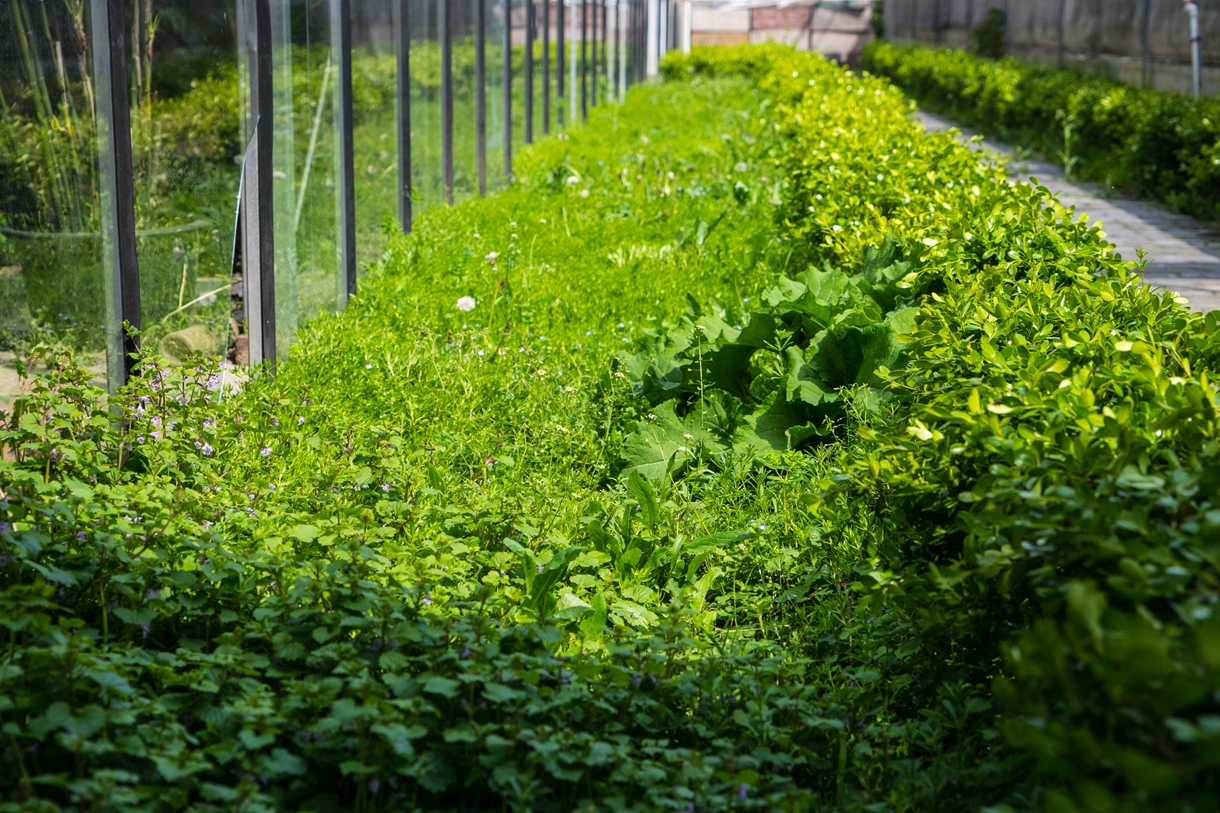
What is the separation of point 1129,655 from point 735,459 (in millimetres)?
2660

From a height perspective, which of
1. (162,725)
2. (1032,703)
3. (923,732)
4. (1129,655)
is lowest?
(923,732)

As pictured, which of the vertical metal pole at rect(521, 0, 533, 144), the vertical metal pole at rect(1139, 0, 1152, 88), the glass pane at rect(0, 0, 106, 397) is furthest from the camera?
the vertical metal pole at rect(1139, 0, 1152, 88)

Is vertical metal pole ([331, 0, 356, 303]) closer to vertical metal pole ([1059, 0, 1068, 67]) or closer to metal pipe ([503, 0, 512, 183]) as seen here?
metal pipe ([503, 0, 512, 183])

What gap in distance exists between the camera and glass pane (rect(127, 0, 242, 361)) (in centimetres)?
426

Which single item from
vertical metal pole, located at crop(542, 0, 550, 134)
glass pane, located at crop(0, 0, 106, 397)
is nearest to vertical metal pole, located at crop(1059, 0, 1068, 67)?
vertical metal pole, located at crop(542, 0, 550, 134)

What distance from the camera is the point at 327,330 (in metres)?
5.79

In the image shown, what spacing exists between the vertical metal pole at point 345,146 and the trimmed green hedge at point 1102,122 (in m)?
5.52

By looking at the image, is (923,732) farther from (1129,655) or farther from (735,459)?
(735,459)

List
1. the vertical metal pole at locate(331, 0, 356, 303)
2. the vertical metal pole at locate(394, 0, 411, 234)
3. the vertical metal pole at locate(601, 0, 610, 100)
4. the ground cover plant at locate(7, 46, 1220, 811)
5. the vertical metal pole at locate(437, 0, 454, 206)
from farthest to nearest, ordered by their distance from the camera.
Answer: the vertical metal pole at locate(601, 0, 610, 100), the vertical metal pole at locate(437, 0, 454, 206), the vertical metal pole at locate(394, 0, 411, 234), the vertical metal pole at locate(331, 0, 356, 303), the ground cover plant at locate(7, 46, 1220, 811)

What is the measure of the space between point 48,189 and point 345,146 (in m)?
3.05

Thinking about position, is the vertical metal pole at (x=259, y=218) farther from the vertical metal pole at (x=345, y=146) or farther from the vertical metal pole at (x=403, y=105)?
the vertical metal pole at (x=403, y=105)

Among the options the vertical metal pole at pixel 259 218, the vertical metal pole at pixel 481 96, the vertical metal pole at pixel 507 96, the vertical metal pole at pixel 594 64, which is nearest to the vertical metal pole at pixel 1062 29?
the vertical metal pole at pixel 594 64

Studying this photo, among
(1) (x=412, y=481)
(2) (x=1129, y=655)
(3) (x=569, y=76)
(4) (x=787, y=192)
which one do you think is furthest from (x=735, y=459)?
(3) (x=569, y=76)

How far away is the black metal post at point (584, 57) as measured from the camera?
1776 centimetres
